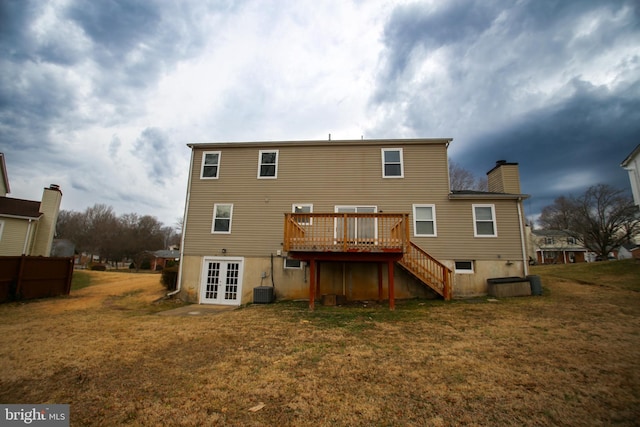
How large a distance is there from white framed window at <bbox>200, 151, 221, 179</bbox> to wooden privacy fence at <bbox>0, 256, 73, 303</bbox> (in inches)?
312

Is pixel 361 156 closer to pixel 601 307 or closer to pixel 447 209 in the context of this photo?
pixel 447 209

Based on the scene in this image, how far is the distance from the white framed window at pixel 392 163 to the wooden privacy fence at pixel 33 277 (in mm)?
16286

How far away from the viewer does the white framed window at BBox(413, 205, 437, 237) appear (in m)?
12.0

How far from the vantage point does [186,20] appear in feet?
42.2

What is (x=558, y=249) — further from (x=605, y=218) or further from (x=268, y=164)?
(x=268, y=164)

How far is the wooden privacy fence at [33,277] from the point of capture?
36.4 ft

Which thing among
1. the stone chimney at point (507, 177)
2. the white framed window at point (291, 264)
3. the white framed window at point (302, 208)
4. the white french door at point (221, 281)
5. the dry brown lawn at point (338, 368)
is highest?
the stone chimney at point (507, 177)

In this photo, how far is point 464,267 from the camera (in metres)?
11.8

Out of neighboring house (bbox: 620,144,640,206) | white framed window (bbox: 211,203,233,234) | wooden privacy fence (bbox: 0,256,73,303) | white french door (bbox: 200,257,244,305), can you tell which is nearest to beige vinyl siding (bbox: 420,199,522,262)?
white french door (bbox: 200,257,244,305)

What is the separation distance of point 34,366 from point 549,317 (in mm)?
11915

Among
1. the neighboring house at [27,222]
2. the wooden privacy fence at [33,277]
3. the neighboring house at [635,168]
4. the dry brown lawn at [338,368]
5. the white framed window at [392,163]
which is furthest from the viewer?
the neighboring house at [27,222]

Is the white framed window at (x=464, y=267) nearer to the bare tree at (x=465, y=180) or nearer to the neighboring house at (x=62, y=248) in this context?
the bare tree at (x=465, y=180)

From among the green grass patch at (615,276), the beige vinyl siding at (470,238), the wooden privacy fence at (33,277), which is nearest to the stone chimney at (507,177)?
the beige vinyl siding at (470,238)

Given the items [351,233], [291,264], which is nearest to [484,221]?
[351,233]
